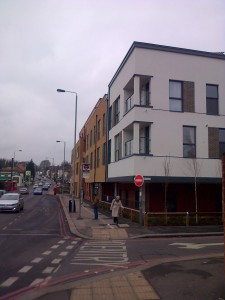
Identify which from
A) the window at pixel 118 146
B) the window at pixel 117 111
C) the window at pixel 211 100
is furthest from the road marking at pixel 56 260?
the window at pixel 117 111

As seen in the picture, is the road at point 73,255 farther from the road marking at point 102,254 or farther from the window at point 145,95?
the window at point 145,95

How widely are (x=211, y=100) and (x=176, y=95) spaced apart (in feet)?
7.71

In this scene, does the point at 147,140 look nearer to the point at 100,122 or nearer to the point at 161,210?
the point at 161,210

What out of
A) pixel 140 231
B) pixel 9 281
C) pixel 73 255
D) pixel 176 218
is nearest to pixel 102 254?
pixel 73 255

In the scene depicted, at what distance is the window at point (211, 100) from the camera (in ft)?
75.3

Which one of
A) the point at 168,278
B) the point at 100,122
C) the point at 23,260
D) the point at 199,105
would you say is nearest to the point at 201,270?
the point at 168,278

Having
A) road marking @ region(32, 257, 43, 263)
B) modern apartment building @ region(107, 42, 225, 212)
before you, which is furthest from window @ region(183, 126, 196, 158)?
road marking @ region(32, 257, 43, 263)

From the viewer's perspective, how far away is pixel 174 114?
22.1 m

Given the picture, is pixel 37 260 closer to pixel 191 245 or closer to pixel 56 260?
pixel 56 260

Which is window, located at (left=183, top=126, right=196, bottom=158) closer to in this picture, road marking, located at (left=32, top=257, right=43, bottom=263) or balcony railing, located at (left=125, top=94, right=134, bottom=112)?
balcony railing, located at (left=125, top=94, right=134, bottom=112)

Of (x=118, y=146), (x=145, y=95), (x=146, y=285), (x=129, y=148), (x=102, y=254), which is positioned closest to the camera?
(x=146, y=285)

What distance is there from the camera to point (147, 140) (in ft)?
74.1

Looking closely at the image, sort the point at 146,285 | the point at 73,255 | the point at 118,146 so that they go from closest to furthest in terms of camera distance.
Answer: the point at 146,285 → the point at 73,255 → the point at 118,146

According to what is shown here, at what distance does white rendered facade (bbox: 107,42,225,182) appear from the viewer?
2152 centimetres
